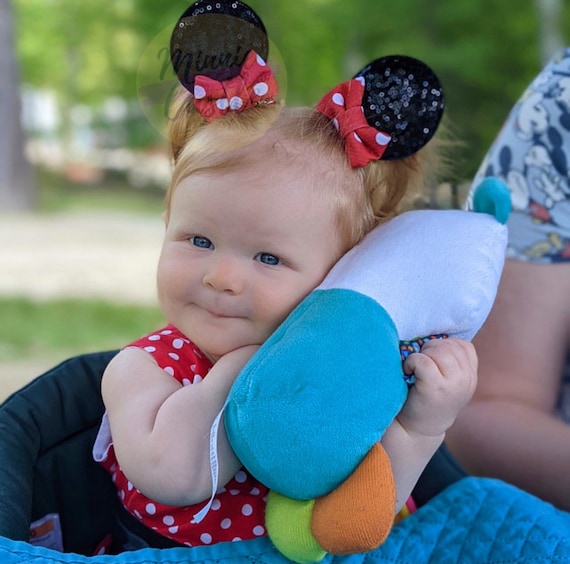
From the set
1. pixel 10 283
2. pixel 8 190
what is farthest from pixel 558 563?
pixel 8 190

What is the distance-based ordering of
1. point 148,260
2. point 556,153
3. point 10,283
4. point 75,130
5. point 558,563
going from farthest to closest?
point 75,130 < point 148,260 < point 10,283 < point 556,153 < point 558,563

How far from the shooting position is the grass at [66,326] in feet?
Answer: 10.6

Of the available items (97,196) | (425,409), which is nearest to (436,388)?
(425,409)

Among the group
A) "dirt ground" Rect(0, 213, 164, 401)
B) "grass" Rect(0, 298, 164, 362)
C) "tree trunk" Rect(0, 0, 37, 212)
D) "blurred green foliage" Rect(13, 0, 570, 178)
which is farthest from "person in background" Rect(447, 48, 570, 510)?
"tree trunk" Rect(0, 0, 37, 212)

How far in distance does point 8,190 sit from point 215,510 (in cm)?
475

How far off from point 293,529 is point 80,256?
446 cm

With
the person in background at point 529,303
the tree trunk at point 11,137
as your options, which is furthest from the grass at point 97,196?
the person in background at point 529,303

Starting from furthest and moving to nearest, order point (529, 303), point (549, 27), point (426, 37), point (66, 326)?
point (426, 37), point (549, 27), point (66, 326), point (529, 303)

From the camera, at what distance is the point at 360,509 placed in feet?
1.91

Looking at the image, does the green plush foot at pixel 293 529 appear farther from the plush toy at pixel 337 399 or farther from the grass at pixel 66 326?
the grass at pixel 66 326

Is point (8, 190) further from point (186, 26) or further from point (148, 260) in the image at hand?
point (186, 26)

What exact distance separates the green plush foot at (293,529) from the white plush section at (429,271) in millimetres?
162

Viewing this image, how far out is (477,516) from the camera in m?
0.80

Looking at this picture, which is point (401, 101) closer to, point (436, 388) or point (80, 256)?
point (436, 388)
